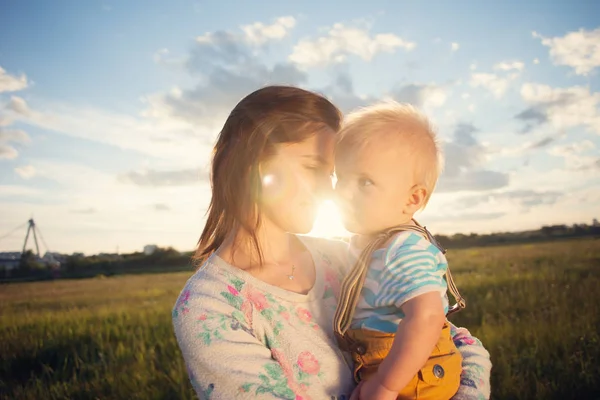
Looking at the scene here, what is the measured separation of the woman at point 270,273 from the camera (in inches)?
79.4

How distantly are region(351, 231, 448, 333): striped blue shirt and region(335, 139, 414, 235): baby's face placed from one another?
119mm

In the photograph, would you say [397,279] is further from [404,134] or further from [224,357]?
[224,357]

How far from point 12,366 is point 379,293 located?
525 centimetres

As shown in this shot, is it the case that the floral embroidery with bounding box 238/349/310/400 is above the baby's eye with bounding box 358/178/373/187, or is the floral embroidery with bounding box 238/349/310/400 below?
below

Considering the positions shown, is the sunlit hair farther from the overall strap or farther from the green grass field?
→ the green grass field

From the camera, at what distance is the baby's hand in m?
1.93

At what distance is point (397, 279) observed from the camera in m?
2.02

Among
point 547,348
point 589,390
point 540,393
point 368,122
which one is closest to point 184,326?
point 368,122

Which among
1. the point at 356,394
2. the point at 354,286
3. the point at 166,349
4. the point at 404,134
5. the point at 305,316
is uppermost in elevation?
the point at 404,134

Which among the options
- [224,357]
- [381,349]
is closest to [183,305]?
[224,357]

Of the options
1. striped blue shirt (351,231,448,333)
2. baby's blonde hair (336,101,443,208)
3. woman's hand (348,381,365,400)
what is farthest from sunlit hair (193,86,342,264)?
woman's hand (348,381,365,400)

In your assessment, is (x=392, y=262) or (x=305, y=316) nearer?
(x=392, y=262)

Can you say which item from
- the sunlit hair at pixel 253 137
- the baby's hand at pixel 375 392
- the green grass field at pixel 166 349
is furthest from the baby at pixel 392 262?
the green grass field at pixel 166 349

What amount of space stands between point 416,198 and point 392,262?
0.34 m
